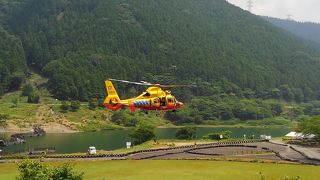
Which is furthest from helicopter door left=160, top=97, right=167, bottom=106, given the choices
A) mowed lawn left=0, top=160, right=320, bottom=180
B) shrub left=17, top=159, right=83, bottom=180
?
mowed lawn left=0, top=160, right=320, bottom=180

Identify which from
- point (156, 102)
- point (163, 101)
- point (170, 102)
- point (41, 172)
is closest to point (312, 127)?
point (170, 102)

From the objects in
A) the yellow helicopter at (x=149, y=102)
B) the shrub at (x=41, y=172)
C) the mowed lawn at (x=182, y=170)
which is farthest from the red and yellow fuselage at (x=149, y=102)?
the mowed lawn at (x=182, y=170)

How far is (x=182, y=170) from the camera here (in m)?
79.4

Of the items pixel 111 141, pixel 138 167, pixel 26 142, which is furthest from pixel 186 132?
pixel 138 167

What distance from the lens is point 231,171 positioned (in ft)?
254

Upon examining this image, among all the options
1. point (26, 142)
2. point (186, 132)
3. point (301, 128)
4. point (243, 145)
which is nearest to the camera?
point (243, 145)

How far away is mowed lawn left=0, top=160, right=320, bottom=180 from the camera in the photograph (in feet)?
240

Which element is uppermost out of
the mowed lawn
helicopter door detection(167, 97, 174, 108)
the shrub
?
helicopter door detection(167, 97, 174, 108)

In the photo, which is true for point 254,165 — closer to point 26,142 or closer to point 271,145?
point 271,145

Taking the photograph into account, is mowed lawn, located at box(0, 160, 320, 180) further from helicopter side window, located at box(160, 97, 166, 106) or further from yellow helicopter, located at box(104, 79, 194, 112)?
helicopter side window, located at box(160, 97, 166, 106)

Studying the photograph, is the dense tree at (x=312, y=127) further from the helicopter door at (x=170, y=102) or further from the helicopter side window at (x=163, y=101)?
the helicopter side window at (x=163, y=101)

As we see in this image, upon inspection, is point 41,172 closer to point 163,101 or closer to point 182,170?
point 163,101

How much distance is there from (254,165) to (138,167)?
19.8 m

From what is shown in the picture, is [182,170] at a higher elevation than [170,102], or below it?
below
